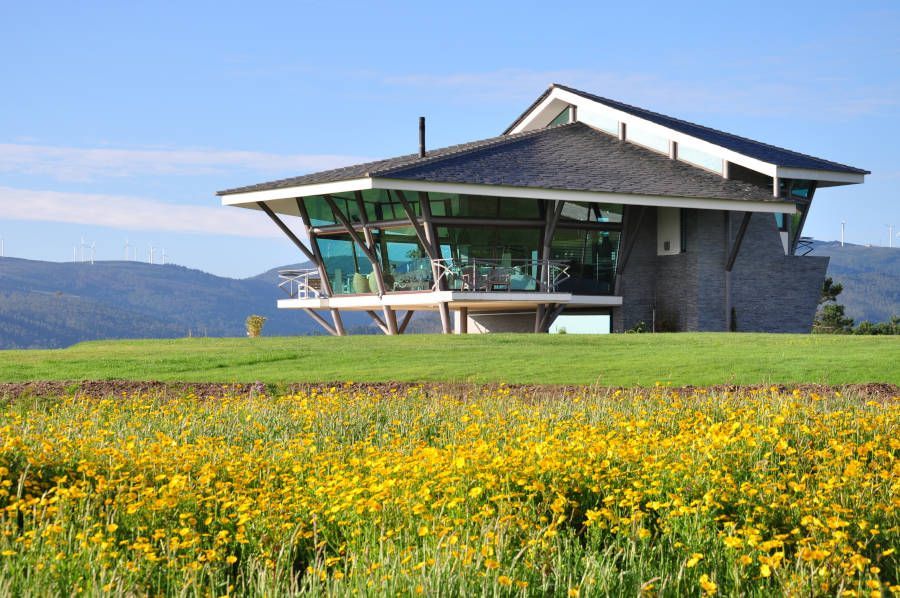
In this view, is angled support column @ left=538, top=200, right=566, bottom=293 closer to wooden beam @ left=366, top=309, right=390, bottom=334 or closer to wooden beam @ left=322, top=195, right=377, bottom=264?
wooden beam @ left=322, top=195, right=377, bottom=264

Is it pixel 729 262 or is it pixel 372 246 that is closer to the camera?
pixel 729 262

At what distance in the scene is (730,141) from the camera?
37.7 meters

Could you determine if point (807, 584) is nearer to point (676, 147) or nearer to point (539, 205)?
point (539, 205)

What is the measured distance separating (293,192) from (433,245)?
5205 millimetres

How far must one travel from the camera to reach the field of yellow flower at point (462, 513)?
540 cm

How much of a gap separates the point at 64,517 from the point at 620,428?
541cm

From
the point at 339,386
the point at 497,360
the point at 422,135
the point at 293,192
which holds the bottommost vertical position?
the point at 339,386

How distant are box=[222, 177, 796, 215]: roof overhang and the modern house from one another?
0.14 feet

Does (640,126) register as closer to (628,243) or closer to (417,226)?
(628,243)

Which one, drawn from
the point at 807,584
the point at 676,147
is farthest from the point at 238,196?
the point at 807,584

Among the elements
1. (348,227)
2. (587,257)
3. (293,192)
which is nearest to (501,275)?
(587,257)

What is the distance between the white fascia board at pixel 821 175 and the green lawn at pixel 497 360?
8770mm

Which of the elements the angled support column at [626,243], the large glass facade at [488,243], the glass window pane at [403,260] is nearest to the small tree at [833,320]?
the angled support column at [626,243]

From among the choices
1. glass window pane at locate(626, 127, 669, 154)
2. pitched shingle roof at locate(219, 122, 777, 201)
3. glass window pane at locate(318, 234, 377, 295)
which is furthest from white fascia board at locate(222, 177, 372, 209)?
glass window pane at locate(626, 127, 669, 154)
